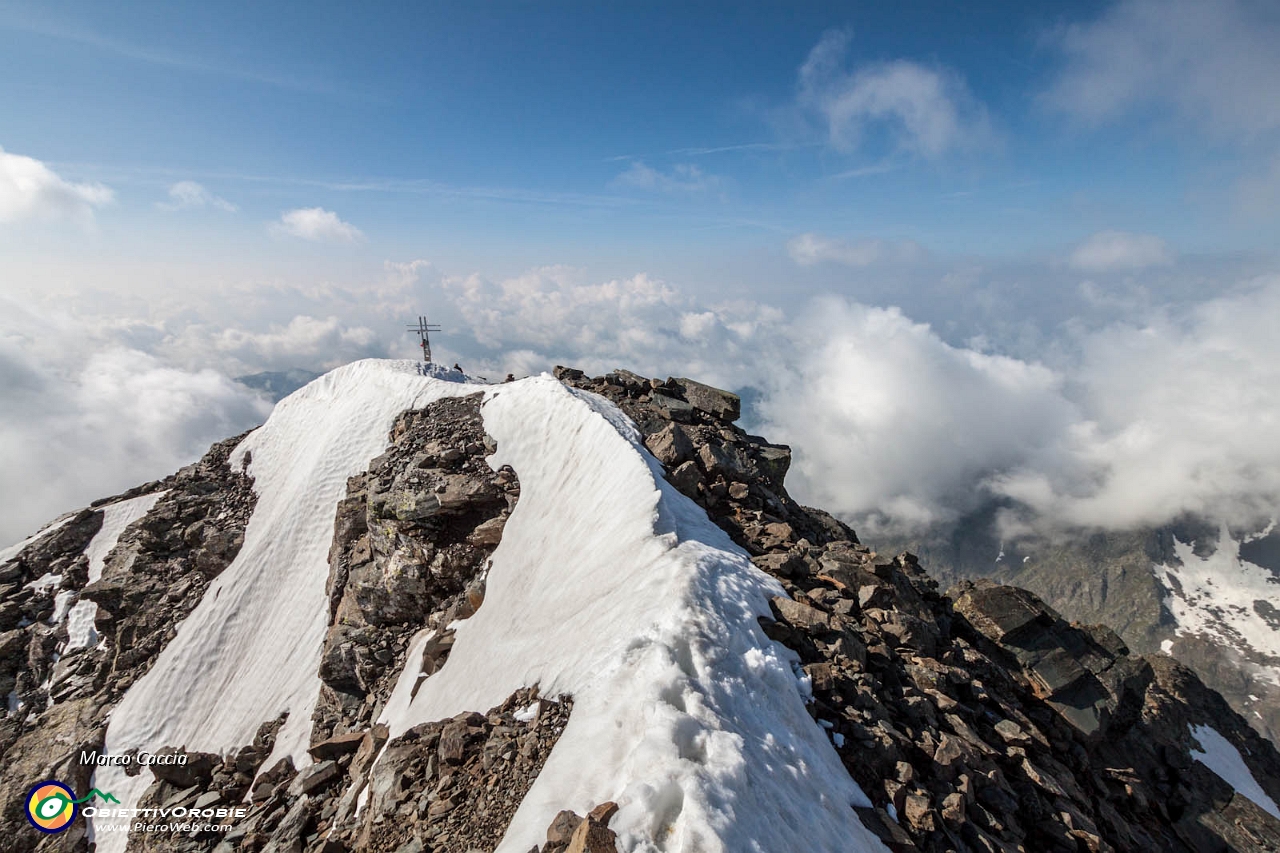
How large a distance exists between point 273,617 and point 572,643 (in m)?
22.4

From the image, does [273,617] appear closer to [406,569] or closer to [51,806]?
[51,806]

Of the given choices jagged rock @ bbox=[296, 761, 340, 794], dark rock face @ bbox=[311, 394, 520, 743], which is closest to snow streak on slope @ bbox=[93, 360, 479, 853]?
dark rock face @ bbox=[311, 394, 520, 743]

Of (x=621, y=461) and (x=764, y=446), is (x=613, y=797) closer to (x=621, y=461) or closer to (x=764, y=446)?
(x=621, y=461)

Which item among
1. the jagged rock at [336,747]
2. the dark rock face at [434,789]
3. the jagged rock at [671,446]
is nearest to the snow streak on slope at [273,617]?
the jagged rock at [336,747]


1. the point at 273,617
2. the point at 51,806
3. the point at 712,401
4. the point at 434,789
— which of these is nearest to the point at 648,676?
the point at 434,789

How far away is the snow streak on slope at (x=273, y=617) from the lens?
79.2 feet

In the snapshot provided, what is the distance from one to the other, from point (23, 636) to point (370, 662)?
1014 inches

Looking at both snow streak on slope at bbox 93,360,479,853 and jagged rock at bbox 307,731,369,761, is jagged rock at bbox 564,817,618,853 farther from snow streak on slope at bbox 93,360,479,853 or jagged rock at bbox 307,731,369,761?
snow streak on slope at bbox 93,360,479,853

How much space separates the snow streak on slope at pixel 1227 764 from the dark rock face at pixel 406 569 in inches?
1473

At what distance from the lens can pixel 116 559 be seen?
108 feet

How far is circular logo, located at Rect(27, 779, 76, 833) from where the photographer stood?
2289 centimetres

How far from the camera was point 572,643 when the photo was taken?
13.2m

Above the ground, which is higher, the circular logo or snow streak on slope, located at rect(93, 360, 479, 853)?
snow streak on slope, located at rect(93, 360, 479, 853)

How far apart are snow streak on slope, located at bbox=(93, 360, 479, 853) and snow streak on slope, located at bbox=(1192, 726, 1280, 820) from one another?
146ft
